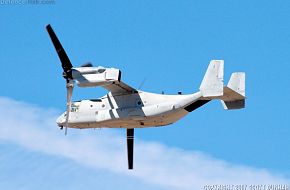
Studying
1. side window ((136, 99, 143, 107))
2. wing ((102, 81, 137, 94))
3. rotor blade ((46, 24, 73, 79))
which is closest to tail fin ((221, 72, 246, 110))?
side window ((136, 99, 143, 107))

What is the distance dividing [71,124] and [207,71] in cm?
1166

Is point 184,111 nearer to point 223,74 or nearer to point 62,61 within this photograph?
point 223,74

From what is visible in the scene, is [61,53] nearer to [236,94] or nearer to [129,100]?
[129,100]

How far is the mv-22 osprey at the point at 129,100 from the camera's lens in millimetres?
69000

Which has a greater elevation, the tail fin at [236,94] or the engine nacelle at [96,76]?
the engine nacelle at [96,76]

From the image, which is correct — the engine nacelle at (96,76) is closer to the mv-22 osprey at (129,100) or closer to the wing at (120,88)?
the mv-22 osprey at (129,100)

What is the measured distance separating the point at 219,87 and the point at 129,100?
7.18 meters

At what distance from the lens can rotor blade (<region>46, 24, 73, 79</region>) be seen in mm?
71250

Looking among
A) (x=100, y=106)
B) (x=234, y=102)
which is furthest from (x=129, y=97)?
(x=234, y=102)

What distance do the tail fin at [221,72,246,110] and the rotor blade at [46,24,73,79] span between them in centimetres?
1069

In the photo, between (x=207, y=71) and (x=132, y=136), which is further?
(x=132, y=136)

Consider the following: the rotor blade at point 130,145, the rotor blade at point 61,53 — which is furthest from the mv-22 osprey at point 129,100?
the rotor blade at point 130,145

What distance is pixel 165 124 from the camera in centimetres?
7206

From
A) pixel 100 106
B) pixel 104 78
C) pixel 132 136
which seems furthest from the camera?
pixel 132 136
